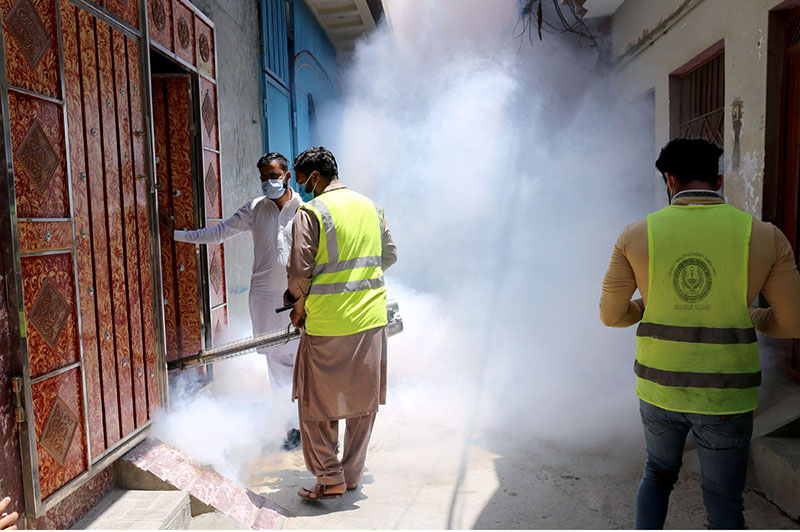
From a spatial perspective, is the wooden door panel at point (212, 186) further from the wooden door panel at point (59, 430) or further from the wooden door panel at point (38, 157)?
the wooden door panel at point (59, 430)

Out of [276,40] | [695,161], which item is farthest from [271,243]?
[276,40]

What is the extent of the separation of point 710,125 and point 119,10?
517cm

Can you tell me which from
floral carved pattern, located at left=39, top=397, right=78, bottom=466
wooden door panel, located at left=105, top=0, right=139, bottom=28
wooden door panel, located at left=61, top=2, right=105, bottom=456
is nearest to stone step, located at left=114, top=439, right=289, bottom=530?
wooden door panel, located at left=61, top=2, right=105, bottom=456

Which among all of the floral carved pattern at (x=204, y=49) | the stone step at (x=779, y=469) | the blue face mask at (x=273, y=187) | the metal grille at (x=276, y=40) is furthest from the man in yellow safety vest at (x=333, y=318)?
the metal grille at (x=276, y=40)

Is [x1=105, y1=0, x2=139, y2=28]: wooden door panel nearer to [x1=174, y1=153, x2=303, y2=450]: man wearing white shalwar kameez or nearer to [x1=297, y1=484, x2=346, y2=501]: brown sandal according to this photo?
[x1=174, y1=153, x2=303, y2=450]: man wearing white shalwar kameez

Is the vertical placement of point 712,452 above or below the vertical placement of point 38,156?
below

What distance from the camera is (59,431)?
2848 mm

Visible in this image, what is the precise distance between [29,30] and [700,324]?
3.07 meters

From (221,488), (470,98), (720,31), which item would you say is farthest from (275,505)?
(470,98)

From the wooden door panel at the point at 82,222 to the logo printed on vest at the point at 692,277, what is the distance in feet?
9.07

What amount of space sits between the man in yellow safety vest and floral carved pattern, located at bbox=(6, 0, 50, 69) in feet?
4.79

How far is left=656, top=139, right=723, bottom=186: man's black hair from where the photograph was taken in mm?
2412

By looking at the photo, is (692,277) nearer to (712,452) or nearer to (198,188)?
(712,452)

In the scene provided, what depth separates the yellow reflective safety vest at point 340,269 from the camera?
3.59m
